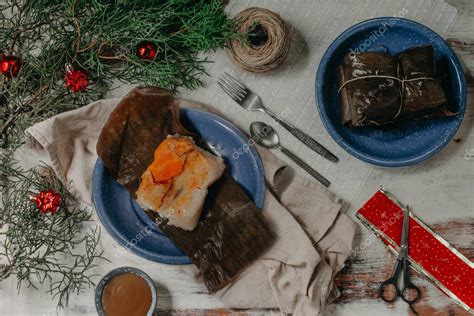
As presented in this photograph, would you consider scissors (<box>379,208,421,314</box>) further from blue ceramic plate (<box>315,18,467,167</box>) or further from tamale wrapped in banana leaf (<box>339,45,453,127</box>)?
→ tamale wrapped in banana leaf (<box>339,45,453,127</box>)

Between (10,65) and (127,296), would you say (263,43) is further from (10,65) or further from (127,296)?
(127,296)

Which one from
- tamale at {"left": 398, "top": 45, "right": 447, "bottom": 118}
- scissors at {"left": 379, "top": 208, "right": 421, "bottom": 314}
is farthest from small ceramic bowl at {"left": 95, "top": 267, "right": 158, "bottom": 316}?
tamale at {"left": 398, "top": 45, "right": 447, "bottom": 118}

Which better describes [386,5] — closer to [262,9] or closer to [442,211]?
[262,9]

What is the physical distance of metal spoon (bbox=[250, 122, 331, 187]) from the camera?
7.29 ft

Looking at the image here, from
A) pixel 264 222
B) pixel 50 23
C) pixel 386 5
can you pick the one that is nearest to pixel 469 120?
pixel 386 5

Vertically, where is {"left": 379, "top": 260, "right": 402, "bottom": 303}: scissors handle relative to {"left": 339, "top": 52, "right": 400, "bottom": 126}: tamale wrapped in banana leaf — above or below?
below

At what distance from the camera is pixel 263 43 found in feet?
7.09

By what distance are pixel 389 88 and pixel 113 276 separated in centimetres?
107

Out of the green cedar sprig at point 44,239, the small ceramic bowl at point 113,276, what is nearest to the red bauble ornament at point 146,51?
the green cedar sprig at point 44,239

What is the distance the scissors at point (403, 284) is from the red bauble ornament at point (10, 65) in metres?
1.35

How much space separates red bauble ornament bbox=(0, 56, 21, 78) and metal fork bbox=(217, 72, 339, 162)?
653 millimetres

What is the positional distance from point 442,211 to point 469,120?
319 mm

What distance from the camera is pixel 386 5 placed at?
7.36ft

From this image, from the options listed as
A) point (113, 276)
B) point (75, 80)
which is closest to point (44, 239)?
point (113, 276)
